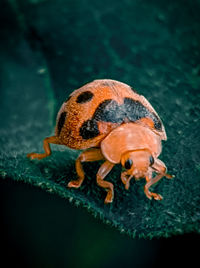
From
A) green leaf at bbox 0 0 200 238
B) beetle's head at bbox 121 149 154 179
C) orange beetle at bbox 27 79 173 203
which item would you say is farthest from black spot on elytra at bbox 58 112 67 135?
beetle's head at bbox 121 149 154 179

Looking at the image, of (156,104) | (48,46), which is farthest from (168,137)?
(48,46)

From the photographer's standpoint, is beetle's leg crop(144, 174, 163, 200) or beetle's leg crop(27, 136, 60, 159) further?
beetle's leg crop(27, 136, 60, 159)

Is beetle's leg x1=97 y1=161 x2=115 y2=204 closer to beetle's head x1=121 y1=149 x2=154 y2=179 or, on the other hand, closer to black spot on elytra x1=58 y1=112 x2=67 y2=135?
beetle's head x1=121 y1=149 x2=154 y2=179

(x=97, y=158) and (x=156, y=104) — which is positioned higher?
(x=156, y=104)

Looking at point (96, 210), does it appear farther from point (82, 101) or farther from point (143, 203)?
point (82, 101)

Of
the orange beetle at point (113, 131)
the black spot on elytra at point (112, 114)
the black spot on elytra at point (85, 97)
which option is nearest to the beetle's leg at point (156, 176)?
the orange beetle at point (113, 131)

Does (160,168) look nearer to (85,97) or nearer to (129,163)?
(129,163)
